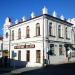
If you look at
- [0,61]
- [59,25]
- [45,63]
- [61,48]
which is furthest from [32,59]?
[0,61]

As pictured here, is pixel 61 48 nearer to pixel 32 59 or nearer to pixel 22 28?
pixel 32 59

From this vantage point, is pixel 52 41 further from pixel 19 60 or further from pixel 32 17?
pixel 19 60

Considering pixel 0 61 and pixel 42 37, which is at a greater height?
pixel 42 37

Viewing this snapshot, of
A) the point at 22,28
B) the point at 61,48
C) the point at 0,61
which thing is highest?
the point at 22,28

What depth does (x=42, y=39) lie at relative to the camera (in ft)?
99.9

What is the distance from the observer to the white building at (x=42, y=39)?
30.6 metres

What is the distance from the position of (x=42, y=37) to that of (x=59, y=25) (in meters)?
5.02

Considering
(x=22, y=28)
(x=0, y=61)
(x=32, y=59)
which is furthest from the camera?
(x=0, y=61)

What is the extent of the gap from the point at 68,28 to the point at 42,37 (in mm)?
7980

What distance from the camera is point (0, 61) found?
132 feet

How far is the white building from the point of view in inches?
1203

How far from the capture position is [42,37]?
99.9 ft

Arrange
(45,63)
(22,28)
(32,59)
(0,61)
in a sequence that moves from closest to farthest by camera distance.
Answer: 1. (45,63)
2. (32,59)
3. (22,28)
4. (0,61)

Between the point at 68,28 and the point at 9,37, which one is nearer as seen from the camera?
the point at 68,28
